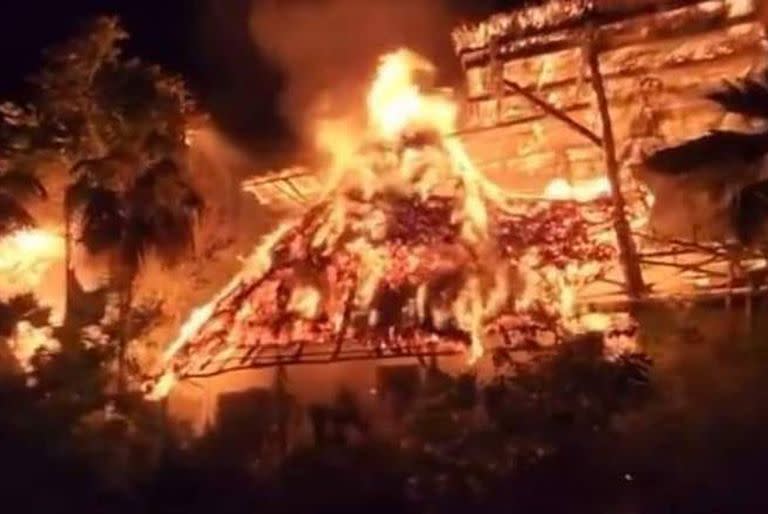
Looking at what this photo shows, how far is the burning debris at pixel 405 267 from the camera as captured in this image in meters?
18.9

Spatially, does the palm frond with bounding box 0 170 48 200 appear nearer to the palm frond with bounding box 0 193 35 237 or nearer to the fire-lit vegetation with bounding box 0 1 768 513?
the fire-lit vegetation with bounding box 0 1 768 513

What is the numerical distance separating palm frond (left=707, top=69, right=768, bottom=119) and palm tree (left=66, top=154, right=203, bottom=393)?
707 centimetres

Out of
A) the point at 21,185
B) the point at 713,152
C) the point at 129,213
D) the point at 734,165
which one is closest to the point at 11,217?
the point at 21,185

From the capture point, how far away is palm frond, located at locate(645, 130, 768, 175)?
15.1 m

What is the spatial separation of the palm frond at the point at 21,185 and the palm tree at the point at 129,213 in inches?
25.1

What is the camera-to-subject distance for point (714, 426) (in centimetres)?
1384

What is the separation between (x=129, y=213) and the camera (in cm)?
1930

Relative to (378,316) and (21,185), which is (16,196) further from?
(378,316)

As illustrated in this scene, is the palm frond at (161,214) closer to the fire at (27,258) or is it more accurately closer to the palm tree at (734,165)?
the fire at (27,258)

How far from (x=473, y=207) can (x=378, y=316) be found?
81.3 inches

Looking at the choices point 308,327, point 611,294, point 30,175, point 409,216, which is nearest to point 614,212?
point 611,294

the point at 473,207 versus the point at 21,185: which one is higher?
the point at 21,185

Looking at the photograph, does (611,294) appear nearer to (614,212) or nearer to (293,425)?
(614,212)

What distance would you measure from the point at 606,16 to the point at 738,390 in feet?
27.8
